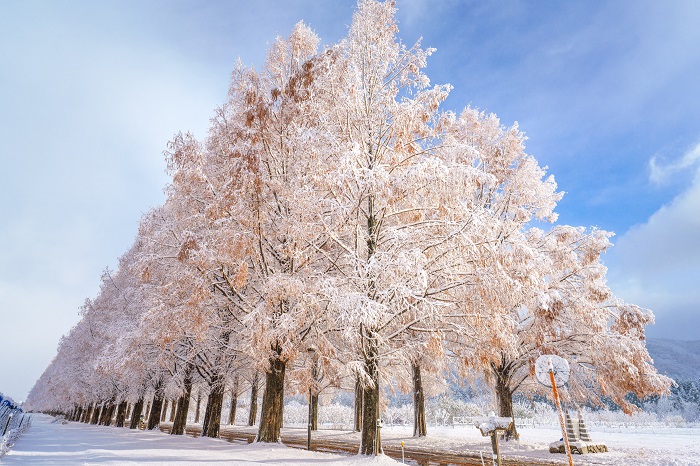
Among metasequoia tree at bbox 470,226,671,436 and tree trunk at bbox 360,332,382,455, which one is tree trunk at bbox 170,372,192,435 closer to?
tree trunk at bbox 360,332,382,455

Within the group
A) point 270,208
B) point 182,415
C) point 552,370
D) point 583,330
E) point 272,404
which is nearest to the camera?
point 552,370

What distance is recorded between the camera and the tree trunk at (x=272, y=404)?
12305 millimetres

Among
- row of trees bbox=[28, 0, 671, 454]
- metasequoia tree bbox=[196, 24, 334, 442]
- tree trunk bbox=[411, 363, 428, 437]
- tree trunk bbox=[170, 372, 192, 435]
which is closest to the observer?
row of trees bbox=[28, 0, 671, 454]

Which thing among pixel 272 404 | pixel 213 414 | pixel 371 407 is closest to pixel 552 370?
pixel 371 407

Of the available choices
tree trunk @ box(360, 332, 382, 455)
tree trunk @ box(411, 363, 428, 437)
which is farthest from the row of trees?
tree trunk @ box(411, 363, 428, 437)

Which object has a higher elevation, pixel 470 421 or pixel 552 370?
pixel 552 370

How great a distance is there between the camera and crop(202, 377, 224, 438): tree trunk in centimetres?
1744

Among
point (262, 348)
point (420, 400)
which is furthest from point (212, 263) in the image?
point (420, 400)

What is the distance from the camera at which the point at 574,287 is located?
1577 centimetres

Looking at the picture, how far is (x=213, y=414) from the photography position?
1792cm

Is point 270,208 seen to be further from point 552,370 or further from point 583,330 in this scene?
point 583,330

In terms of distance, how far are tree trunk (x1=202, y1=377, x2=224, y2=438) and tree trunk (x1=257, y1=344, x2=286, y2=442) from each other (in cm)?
567

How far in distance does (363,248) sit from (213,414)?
12.5 meters

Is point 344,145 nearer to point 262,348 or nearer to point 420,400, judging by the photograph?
point 262,348
